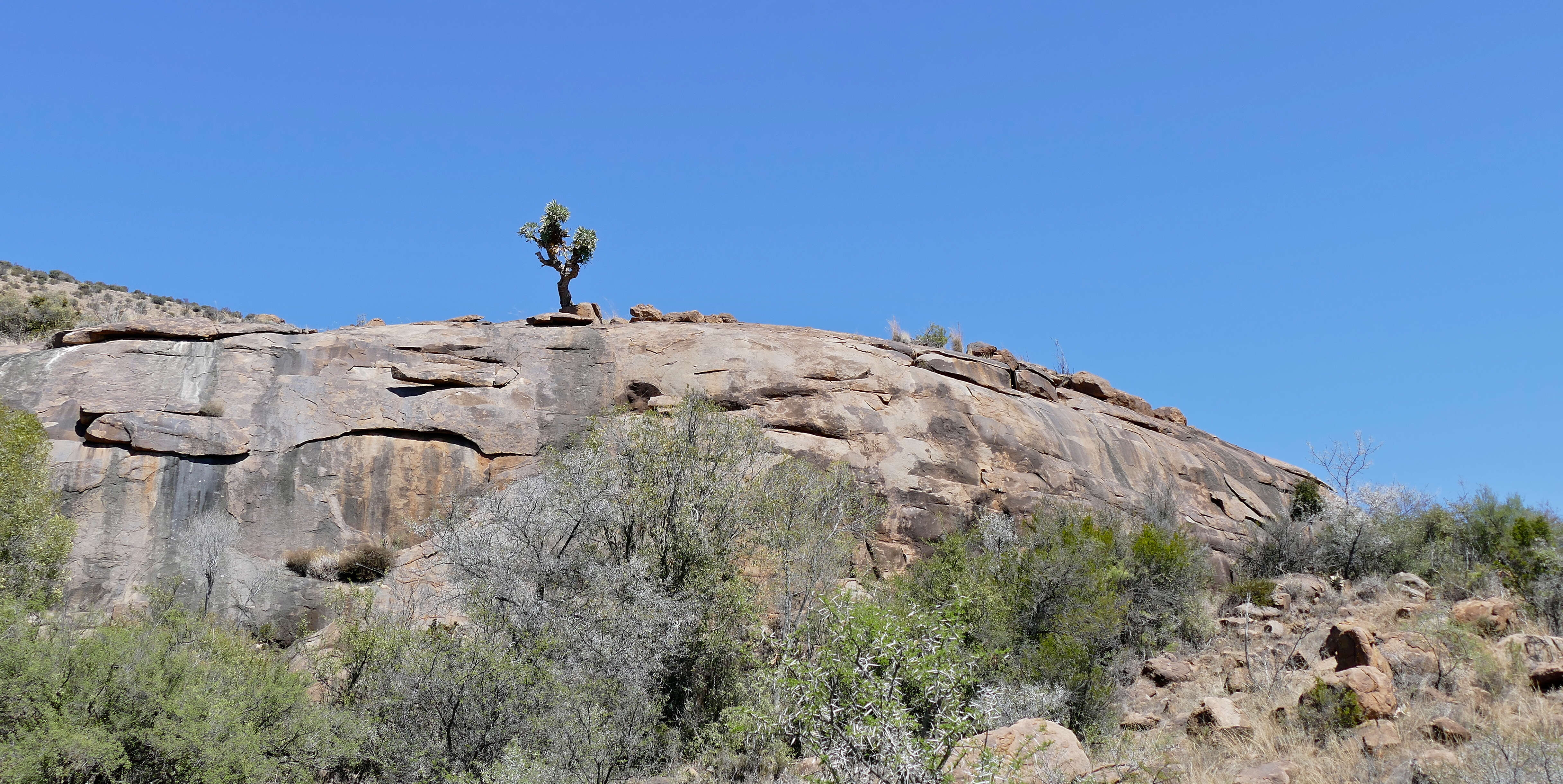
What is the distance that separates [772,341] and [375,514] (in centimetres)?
1113

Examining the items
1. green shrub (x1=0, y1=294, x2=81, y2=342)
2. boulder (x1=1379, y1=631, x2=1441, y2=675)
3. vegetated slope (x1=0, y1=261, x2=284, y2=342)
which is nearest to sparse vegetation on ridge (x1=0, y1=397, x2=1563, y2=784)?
boulder (x1=1379, y1=631, x2=1441, y2=675)

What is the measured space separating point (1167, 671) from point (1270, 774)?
5.90 m

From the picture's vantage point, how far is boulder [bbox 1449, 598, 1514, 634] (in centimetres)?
1341

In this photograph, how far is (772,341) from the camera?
80.9ft

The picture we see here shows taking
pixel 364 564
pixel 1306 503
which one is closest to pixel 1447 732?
pixel 364 564

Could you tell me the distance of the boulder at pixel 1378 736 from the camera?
971 cm

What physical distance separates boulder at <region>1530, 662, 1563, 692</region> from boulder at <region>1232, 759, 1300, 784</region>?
3.80 meters

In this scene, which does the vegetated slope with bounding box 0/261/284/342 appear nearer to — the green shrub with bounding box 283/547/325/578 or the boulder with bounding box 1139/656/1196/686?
the green shrub with bounding box 283/547/325/578

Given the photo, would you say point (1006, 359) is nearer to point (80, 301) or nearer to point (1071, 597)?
point (1071, 597)

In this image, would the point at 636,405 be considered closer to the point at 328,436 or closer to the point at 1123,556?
the point at 328,436

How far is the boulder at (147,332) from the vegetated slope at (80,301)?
12.1 m

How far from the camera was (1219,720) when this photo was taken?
11492mm

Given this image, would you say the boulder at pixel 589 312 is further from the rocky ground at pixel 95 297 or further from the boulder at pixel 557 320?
the rocky ground at pixel 95 297

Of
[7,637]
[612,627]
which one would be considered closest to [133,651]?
[7,637]
